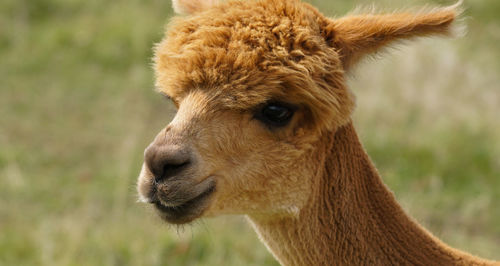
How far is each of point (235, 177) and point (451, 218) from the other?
374 cm

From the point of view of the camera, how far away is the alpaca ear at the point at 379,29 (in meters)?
2.87

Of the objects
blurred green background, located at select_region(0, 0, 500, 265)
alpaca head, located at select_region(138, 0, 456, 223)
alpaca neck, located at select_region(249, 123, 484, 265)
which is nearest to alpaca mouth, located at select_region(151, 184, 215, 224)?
alpaca head, located at select_region(138, 0, 456, 223)

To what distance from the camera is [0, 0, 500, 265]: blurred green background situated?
5.26 metres

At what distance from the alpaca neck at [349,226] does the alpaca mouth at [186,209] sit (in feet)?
1.05

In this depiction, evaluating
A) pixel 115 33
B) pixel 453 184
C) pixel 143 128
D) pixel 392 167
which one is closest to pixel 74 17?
pixel 115 33

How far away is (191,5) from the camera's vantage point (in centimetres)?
341

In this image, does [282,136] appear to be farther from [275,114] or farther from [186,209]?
[186,209]

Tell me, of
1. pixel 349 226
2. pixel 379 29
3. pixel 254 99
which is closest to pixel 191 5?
pixel 254 99

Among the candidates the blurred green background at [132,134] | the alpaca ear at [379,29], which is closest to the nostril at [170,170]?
the alpaca ear at [379,29]

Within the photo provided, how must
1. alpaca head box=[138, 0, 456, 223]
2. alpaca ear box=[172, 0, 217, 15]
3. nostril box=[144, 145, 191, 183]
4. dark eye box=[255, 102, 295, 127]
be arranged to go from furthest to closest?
alpaca ear box=[172, 0, 217, 15] < dark eye box=[255, 102, 295, 127] < alpaca head box=[138, 0, 456, 223] < nostril box=[144, 145, 191, 183]

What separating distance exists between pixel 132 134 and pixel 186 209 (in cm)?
490

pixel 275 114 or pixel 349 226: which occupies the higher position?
pixel 275 114

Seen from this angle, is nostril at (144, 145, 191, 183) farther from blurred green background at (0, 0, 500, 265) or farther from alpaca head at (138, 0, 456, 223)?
blurred green background at (0, 0, 500, 265)

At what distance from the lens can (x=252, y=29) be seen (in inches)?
113
